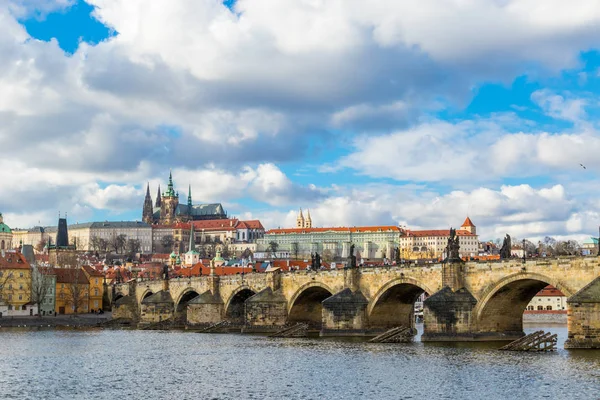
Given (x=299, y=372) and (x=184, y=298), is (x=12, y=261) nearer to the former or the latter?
(x=184, y=298)

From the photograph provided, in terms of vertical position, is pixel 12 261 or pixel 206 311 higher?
pixel 12 261

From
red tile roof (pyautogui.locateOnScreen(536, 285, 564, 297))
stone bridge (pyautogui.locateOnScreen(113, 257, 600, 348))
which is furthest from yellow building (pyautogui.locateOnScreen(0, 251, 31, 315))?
red tile roof (pyautogui.locateOnScreen(536, 285, 564, 297))

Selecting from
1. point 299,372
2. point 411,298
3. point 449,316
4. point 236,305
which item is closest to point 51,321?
point 236,305

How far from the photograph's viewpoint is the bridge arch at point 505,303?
48094 millimetres

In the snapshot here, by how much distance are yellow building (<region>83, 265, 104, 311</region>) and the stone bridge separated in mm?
28110

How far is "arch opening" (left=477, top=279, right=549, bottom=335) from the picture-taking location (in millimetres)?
49188

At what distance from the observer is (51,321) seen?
3563 inches

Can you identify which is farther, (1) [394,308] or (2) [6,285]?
(2) [6,285]

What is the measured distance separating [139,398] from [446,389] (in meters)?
11.5

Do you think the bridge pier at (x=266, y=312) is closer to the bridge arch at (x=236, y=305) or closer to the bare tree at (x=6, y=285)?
the bridge arch at (x=236, y=305)

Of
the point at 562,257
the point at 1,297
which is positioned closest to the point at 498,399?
the point at 562,257

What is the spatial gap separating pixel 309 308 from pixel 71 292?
4531 centimetres

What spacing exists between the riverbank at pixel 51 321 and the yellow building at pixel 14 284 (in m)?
4.52

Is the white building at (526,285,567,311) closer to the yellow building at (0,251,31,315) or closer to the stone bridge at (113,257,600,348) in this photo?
the stone bridge at (113,257,600,348)
